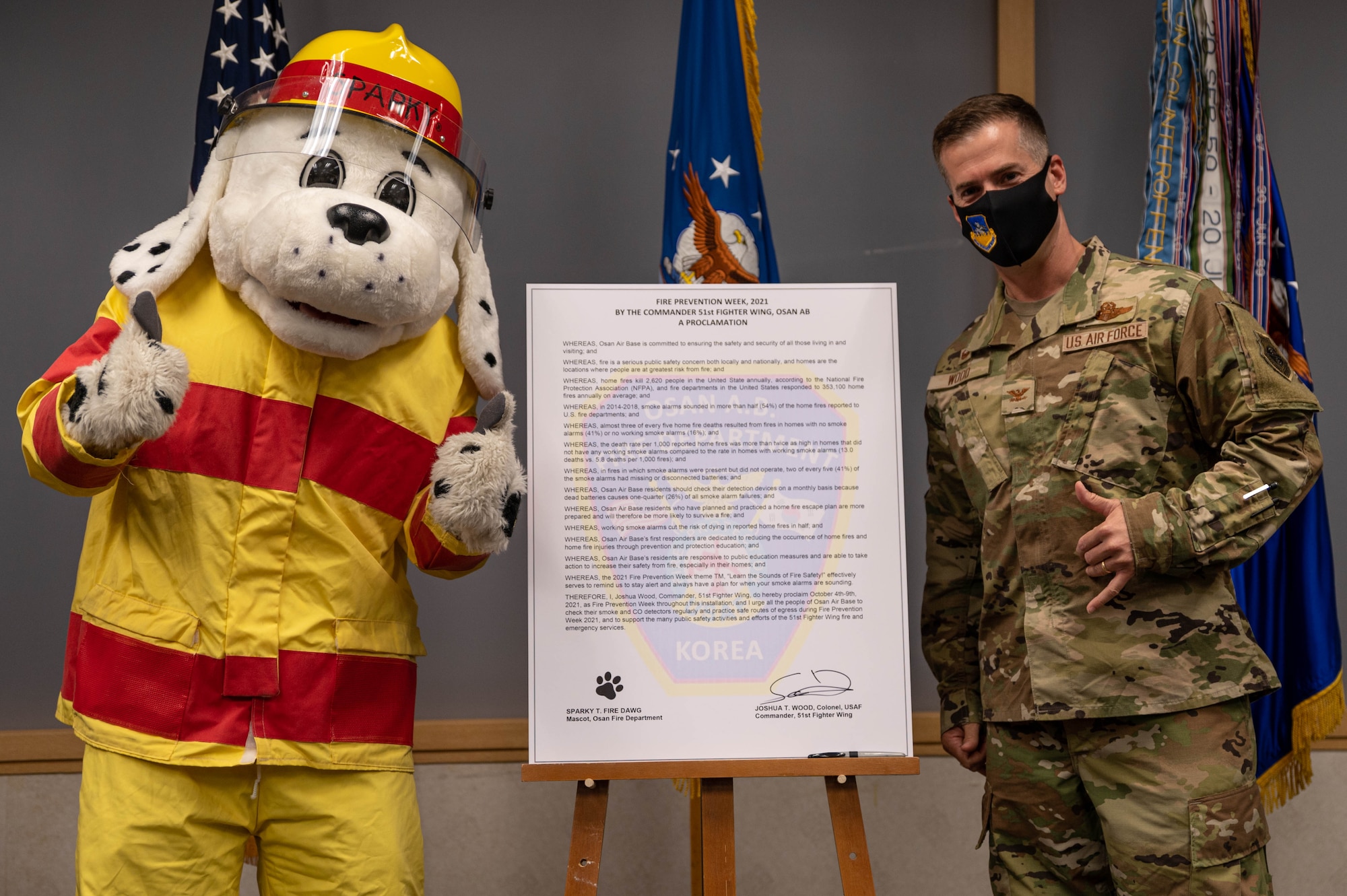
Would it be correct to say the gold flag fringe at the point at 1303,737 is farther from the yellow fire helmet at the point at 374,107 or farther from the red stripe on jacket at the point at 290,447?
the yellow fire helmet at the point at 374,107

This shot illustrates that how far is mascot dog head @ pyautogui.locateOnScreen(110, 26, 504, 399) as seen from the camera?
144 centimetres

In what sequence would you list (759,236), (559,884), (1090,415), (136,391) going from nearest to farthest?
(136,391) → (1090,415) → (759,236) → (559,884)

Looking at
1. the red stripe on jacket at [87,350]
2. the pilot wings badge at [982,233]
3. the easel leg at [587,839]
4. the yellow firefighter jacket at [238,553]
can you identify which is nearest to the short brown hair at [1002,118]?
the pilot wings badge at [982,233]

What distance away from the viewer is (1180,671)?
1558 mm

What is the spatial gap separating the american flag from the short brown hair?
5.42ft

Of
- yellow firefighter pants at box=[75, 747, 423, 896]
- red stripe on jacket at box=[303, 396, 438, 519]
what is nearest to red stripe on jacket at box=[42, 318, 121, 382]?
red stripe on jacket at box=[303, 396, 438, 519]

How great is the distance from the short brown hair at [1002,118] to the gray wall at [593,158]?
0.98 m

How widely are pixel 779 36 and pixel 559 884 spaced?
2515 mm

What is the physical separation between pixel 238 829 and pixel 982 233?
164 cm

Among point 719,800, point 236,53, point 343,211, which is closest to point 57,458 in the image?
point 343,211

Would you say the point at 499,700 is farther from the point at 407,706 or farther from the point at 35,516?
the point at 35,516

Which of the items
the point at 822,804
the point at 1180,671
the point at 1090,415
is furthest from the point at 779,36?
the point at 822,804
